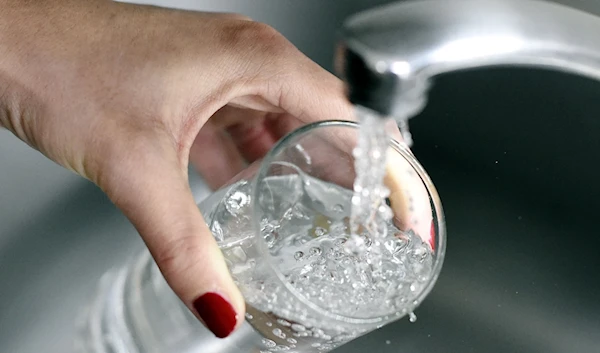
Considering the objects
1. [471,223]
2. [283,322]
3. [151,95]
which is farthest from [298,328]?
[471,223]

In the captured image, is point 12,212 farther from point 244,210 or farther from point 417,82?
point 417,82

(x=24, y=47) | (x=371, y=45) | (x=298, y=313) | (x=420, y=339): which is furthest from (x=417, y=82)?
(x=420, y=339)

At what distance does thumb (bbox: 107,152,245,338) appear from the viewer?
307 millimetres

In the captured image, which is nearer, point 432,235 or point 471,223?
point 432,235

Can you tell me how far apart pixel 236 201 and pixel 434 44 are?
7.3 inches

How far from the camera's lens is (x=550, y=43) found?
0.65 feet

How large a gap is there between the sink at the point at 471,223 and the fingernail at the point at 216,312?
0.19 m

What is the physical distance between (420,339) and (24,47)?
31 cm

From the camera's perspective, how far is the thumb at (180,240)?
1.01 ft

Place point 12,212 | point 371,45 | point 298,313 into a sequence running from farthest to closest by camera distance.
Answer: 1. point 12,212
2. point 298,313
3. point 371,45

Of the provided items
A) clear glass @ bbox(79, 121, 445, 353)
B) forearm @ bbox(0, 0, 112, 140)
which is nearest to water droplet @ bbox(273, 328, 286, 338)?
clear glass @ bbox(79, 121, 445, 353)

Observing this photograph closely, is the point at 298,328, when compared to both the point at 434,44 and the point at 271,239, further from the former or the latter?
the point at 434,44

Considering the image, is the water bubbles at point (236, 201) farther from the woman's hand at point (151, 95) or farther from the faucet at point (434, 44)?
the faucet at point (434, 44)

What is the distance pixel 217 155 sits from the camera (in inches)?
20.0
